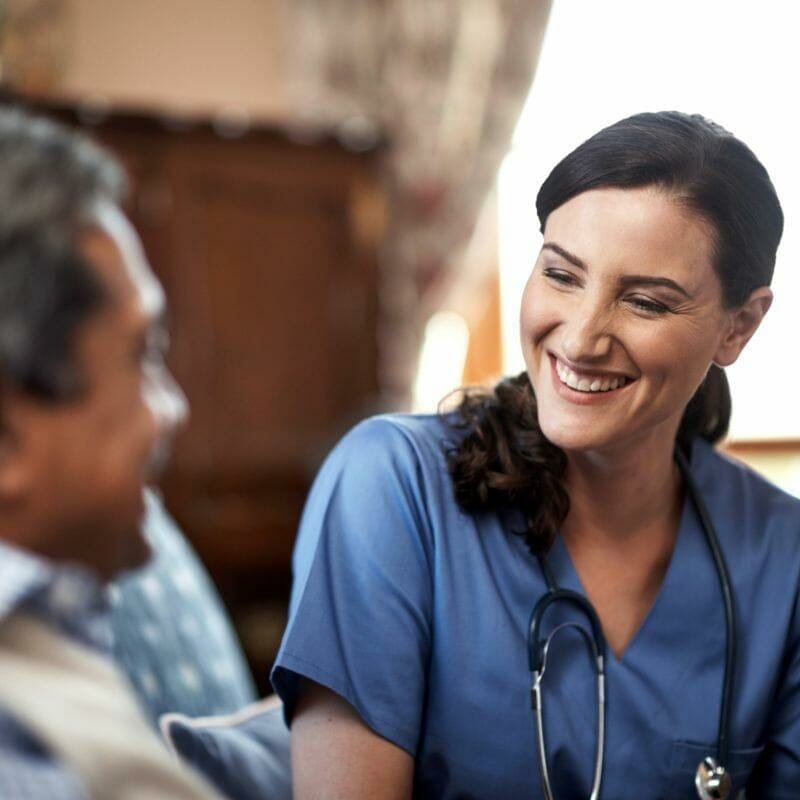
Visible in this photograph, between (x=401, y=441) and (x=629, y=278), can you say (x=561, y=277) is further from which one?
(x=401, y=441)

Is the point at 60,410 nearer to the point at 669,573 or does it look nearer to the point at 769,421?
the point at 669,573

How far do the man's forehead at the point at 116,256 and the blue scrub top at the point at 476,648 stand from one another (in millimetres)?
515

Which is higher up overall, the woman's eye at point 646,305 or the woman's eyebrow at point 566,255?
the woman's eyebrow at point 566,255

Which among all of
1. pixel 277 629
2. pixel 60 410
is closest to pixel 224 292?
pixel 277 629

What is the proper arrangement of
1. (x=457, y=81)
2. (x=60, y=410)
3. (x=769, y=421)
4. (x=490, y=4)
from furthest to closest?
(x=457, y=81)
(x=490, y=4)
(x=769, y=421)
(x=60, y=410)

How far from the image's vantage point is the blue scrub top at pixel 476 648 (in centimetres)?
103

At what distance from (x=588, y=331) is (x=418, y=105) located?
212cm

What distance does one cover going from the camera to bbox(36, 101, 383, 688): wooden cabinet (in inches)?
110

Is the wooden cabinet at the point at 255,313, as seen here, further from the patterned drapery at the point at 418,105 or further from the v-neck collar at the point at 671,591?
the v-neck collar at the point at 671,591

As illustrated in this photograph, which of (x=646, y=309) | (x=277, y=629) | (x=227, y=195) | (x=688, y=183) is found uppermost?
(x=688, y=183)

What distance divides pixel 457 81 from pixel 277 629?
4.48 feet

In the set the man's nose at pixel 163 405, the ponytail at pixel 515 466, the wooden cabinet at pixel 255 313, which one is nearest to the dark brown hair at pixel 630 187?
the ponytail at pixel 515 466

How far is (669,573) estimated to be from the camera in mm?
1141

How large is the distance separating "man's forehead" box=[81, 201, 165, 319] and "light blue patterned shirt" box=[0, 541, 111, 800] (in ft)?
0.41
